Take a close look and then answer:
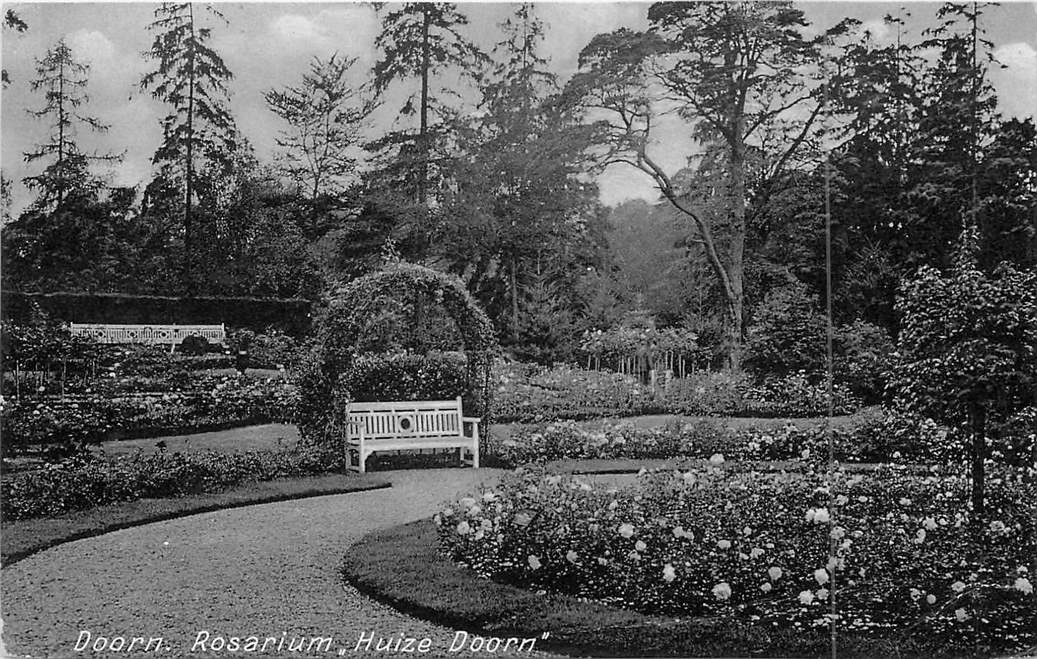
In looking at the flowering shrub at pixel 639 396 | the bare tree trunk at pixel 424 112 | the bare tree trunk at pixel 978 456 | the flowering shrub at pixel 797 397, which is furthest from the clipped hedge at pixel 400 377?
the bare tree trunk at pixel 978 456

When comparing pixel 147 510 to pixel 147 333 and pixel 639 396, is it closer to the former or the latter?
pixel 147 333

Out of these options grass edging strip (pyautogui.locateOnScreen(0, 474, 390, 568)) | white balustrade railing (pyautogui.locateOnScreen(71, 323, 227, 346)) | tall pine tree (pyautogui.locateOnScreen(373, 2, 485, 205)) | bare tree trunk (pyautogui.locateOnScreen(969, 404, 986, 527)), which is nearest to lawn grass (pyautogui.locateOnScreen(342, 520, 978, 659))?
bare tree trunk (pyautogui.locateOnScreen(969, 404, 986, 527))

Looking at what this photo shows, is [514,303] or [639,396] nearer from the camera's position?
[514,303]

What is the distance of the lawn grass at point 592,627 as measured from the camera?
4.36m

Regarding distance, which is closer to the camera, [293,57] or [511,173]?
[293,57]

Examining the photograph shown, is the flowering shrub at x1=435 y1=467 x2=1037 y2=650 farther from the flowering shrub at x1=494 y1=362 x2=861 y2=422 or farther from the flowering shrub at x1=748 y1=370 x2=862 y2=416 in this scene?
the flowering shrub at x1=494 y1=362 x2=861 y2=422

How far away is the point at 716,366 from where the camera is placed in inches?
298

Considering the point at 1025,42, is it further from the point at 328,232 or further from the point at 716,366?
the point at 328,232

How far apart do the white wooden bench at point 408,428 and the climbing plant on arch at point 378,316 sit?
0.71 ft

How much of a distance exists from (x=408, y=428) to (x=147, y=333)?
2759 mm

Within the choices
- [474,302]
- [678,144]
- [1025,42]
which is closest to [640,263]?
[678,144]

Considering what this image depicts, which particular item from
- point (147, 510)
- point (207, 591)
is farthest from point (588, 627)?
point (147, 510)

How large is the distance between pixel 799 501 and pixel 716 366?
206 centimetres

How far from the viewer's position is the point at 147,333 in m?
6.81
